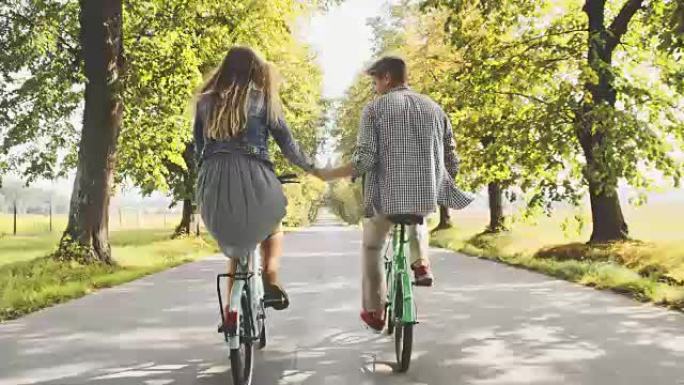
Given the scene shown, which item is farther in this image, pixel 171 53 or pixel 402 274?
pixel 171 53

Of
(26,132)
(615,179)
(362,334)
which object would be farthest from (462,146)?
(362,334)

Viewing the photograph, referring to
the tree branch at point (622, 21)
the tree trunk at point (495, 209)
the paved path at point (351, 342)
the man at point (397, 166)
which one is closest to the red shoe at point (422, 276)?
the man at point (397, 166)

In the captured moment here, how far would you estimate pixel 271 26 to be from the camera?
18.2 meters

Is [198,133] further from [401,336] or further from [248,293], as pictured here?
[401,336]

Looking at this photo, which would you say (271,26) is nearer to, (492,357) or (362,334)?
(362,334)

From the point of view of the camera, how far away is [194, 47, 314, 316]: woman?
454 centimetres

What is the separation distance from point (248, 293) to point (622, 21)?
14684 millimetres

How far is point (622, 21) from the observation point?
17.1 meters

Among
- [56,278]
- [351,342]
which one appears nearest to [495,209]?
[56,278]

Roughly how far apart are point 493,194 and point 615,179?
14.2 meters

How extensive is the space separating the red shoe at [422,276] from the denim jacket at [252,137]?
106 cm

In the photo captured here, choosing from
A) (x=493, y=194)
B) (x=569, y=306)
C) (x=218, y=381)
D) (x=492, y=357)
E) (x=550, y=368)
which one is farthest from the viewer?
(x=493, y=194)

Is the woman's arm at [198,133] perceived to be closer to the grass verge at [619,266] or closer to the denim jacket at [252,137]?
the denim jacket at [252,137]

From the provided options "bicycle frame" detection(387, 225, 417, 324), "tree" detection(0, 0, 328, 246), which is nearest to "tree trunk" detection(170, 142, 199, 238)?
"tree" detection(0, 0, 328, 246)
